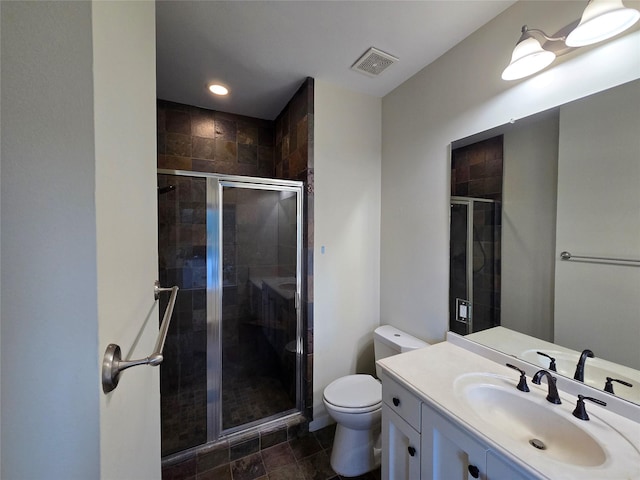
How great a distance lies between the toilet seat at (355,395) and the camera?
1404 mm

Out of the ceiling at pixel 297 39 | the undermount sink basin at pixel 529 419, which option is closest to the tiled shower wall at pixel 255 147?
the ceiling at pixel 297 39

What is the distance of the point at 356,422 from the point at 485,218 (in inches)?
53.8

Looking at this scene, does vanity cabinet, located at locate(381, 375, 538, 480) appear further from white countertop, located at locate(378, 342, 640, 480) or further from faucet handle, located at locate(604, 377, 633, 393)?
A: faucet handle, located at locate(604, 377, 633, 393)

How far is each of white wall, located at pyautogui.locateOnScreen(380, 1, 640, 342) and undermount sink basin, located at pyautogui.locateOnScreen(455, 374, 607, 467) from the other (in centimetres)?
49

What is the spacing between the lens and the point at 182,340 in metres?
1.67

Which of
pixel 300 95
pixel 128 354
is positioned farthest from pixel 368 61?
pixel 128 354

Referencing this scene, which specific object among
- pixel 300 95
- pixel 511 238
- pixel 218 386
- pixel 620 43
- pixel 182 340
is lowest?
pixel 218 386

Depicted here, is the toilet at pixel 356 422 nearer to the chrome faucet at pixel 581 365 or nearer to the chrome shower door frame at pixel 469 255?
the chrome shower door frame at pixel 469 255

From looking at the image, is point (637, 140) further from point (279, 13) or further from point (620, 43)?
point (279, 13)

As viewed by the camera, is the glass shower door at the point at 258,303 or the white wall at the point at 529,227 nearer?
the white wall at the point at 529,227

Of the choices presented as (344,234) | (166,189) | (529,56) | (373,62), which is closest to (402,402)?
(344,234)

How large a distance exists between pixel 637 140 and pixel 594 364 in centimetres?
83

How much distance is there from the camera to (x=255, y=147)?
243 cm

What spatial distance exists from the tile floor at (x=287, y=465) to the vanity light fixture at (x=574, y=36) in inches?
89.0
